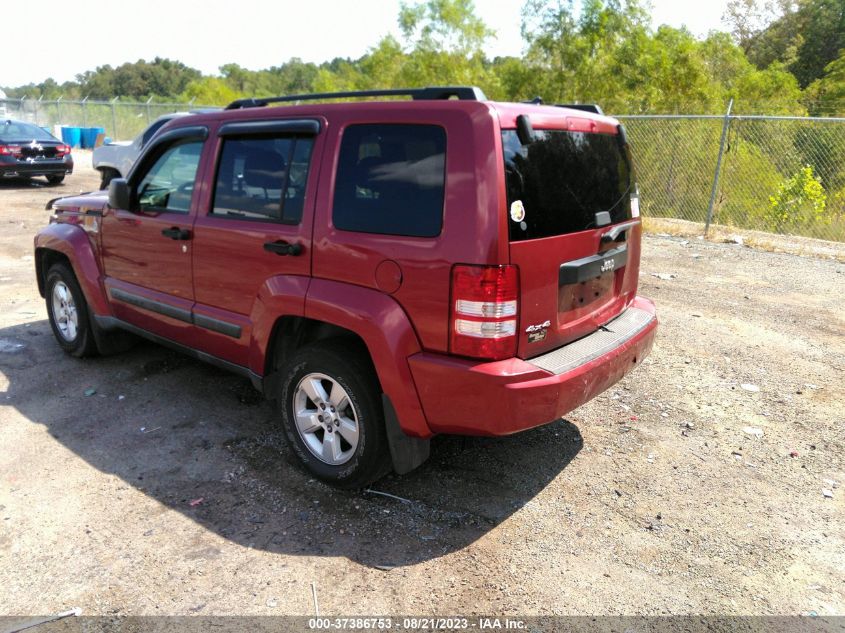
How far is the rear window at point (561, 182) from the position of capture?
2.90 m

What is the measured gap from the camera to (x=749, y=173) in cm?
1296

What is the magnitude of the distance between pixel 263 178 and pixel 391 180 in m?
0.98

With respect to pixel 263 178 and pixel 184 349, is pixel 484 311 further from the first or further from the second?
pixel 184 349

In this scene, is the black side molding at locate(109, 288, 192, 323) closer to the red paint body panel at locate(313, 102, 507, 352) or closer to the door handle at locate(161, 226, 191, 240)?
the door handle at locate(161, 226, 191, 240)

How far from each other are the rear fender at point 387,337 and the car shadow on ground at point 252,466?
0.54 m

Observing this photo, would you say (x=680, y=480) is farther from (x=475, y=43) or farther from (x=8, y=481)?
(x=475, y=43)

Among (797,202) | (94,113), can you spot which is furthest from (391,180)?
(94,113)

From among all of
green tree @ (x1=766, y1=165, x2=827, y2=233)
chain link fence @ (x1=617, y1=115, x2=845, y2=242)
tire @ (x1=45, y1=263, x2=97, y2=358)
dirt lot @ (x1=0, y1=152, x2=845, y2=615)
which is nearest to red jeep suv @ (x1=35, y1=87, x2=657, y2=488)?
dirt lot @ (x1=0, y1=152, x2=845, y2=615)

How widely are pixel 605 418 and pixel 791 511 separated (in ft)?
4.20

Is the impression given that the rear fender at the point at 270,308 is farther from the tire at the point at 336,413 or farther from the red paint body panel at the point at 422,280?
the tire at the point at 336,413

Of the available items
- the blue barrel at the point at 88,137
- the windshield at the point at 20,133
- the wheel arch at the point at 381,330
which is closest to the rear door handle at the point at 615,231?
the wheel arch at the point at 381,330

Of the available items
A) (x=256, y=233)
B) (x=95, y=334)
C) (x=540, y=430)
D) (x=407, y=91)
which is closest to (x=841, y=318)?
(x=540, y=430)

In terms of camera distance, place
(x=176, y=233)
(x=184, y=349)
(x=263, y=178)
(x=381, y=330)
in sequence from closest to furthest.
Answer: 1. (x=381, y=330)
2. (x=263, y=178)
3. (x=176, y=233)
4. (x=184, y=349)

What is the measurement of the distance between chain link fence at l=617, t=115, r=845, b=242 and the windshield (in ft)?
44.7
